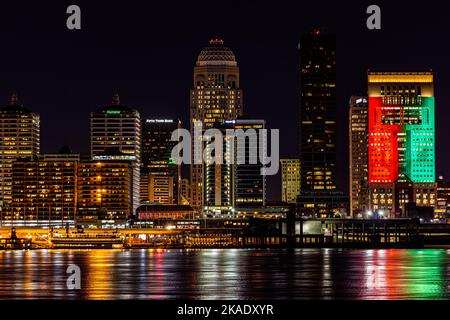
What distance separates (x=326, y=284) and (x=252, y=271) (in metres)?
20.5

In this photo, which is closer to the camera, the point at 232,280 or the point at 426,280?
the point at 426,280

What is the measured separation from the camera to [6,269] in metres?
128

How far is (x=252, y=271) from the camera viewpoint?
122m

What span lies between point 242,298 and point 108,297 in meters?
10.6

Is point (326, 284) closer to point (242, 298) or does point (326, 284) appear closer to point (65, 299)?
point (242, 298)

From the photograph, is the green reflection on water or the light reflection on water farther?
the light reflection on water

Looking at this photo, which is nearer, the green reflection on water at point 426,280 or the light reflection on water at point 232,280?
the green reflection on water at point 426,280

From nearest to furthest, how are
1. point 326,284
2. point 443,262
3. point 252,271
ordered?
point 326,284
point 252,271
point 443,262
